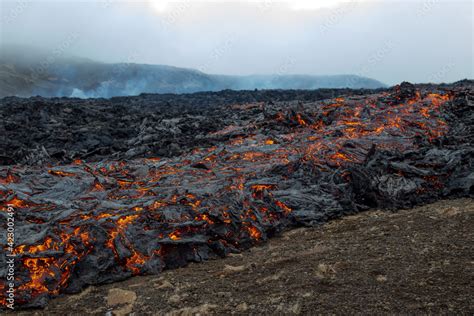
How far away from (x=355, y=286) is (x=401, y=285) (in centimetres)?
59

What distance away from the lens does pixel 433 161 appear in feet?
31.5

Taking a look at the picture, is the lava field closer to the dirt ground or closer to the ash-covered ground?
the ash-covered ground

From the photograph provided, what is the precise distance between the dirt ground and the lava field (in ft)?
1.77

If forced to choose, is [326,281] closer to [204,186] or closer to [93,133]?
[204,186]

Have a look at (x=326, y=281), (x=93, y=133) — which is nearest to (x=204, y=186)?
(x=326, y=281)

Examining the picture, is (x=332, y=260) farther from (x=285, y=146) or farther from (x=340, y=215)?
(x=285, y=146)

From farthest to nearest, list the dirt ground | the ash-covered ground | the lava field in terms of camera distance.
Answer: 1. the ash-covered ground
2. the lava field
3. the dirt ground

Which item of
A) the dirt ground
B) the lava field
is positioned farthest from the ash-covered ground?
the dirt ground

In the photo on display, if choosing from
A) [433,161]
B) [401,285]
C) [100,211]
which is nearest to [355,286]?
[401,285]

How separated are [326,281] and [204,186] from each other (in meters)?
4.18

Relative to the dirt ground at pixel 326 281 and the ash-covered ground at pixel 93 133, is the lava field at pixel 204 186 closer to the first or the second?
the ash-covered ground at pixel 93 133

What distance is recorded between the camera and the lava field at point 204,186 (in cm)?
592

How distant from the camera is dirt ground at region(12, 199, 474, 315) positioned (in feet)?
14.5

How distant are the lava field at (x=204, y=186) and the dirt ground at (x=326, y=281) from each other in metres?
0.54
